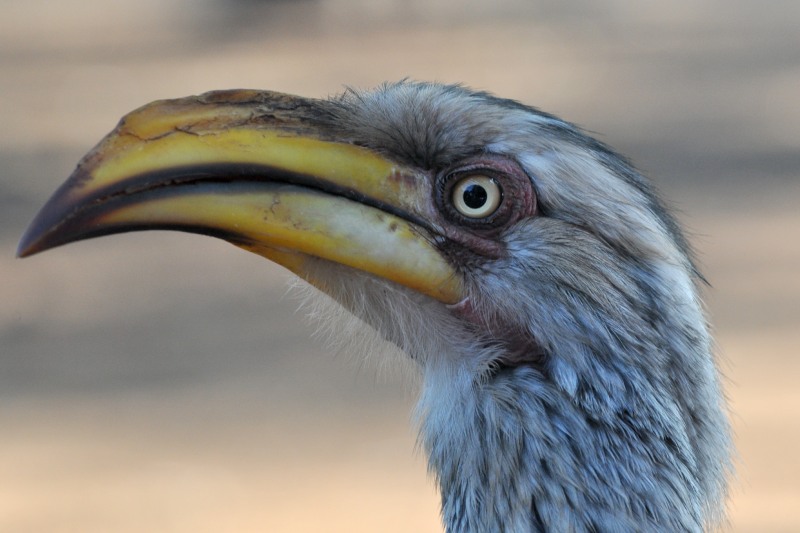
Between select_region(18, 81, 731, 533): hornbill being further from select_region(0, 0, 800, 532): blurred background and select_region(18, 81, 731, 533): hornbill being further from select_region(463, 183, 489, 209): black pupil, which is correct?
select_region(0, 0, 800, 532): blurred background

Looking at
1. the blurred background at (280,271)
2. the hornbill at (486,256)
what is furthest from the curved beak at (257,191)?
the blurred background at (280,271)

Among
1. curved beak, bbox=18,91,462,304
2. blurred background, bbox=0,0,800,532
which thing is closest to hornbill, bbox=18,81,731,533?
curved beak, bbox=18,91,462,304

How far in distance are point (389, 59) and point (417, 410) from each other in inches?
228

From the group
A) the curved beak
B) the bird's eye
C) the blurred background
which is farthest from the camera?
the blurred background

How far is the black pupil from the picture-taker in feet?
8.81

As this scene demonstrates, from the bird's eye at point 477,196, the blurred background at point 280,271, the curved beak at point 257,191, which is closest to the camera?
the curved beak at point 257,191

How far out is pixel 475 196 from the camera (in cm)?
270

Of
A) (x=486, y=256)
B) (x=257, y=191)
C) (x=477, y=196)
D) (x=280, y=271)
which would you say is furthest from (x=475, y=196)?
(x=280, y=271)

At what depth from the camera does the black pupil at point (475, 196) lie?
2.69 metres

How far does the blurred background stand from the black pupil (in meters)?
0.56

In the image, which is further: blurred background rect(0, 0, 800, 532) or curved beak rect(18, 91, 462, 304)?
blurred background rect(0, 0, 800, 532)

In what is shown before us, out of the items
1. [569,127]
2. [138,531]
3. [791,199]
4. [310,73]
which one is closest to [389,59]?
[310,73]

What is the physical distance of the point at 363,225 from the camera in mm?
2631

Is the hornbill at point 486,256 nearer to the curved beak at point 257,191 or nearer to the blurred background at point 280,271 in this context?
the curved beak at point 257,191
